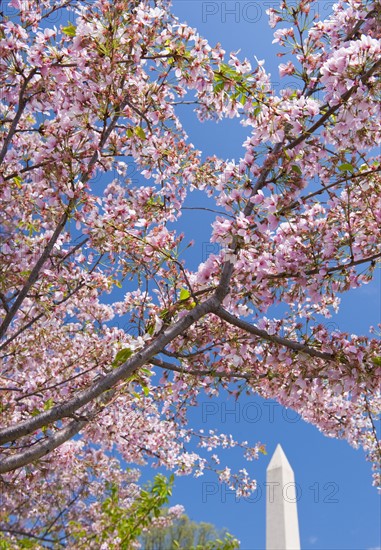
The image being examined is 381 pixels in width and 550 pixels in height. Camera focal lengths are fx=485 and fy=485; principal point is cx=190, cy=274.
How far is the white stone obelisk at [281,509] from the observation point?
390 inches

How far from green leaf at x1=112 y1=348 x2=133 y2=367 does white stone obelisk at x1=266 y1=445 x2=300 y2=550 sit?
8.69 metres

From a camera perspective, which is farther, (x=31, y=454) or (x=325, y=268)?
(x=325, y=268)

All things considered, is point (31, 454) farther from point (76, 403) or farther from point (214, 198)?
point (214, 198)

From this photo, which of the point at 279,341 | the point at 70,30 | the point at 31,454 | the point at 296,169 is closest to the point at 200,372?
the point at 279,341

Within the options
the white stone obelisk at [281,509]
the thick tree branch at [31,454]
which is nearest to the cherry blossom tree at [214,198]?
the thick tree branch at [31,454]

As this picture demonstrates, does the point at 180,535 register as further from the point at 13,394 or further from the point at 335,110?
the point at 335,110

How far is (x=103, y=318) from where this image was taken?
18.8ft

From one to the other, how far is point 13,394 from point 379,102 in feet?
15.4

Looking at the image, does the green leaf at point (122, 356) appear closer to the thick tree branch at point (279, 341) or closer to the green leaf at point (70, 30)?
the thick tree branch at point (279, 341)

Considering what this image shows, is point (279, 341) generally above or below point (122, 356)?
above

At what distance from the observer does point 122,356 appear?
265 cm

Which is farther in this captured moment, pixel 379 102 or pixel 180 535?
pixel 180 535

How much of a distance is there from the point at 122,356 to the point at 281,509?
8.92m

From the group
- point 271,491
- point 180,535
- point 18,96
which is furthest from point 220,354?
point 180,535
